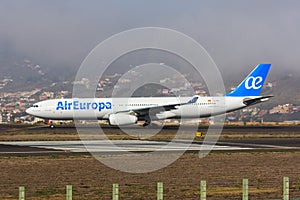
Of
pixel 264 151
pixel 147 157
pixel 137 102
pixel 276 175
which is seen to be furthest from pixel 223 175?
pixel 137 102

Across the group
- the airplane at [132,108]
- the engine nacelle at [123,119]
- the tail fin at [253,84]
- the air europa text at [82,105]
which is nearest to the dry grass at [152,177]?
the engine nacelle at [123,119]

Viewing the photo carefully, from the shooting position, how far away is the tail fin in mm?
103750

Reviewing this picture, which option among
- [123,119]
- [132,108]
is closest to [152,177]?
[123,119]

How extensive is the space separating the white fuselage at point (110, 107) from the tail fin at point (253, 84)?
5.71 meters

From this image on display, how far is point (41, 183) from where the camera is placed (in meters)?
28.1

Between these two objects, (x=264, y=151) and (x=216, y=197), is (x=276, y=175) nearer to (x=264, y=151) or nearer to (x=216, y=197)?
(x=216, y=197)

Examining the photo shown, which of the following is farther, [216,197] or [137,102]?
[137,102]

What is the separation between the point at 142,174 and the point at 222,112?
69578 mm

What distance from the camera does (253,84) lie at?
4119 inches

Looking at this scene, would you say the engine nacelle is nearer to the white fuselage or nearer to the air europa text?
the white fuselage

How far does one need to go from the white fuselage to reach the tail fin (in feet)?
18.7

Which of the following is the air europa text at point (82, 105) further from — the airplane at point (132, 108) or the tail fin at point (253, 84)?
the tail fin at point (253, 84)

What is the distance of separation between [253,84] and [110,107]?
1023 inches

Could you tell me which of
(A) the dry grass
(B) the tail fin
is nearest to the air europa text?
(B) the tail fin
